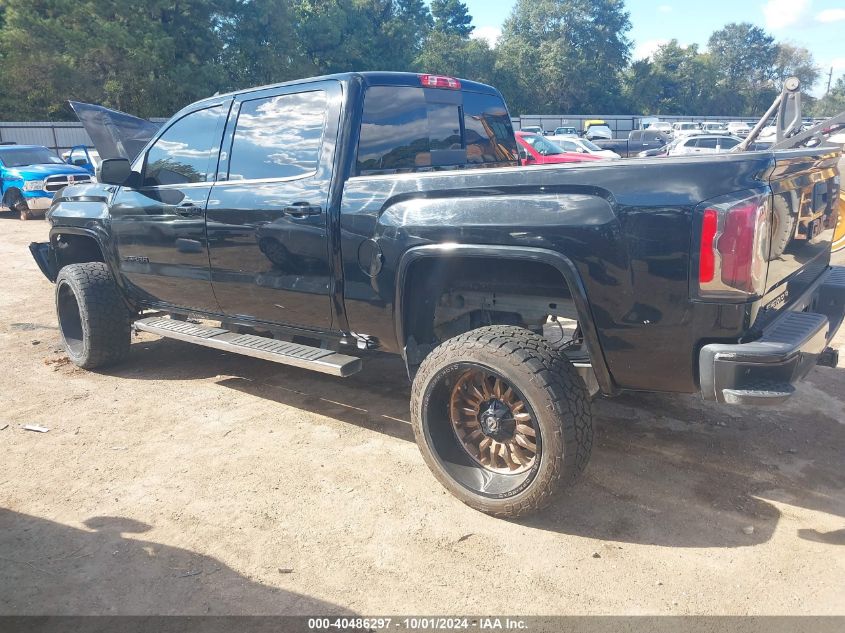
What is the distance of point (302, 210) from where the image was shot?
3.72 m

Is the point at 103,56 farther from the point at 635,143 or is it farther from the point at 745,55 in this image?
the point at 745,55

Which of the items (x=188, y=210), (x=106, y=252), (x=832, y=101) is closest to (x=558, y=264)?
(x=188, y=210)

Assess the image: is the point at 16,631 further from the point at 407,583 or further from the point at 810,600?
the point at 810,600

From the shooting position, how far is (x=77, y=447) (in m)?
4.09

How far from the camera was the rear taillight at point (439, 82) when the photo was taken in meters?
4.13

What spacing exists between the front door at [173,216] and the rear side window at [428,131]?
1.19m

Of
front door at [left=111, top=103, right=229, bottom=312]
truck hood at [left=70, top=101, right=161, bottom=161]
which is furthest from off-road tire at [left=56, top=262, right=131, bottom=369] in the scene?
truck hood at [left=70, top=101, right=161, bottom=161]

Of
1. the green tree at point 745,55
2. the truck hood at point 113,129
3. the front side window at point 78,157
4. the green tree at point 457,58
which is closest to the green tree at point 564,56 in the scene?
the green tree at point 457,58

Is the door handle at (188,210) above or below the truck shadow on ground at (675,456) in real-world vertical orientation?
above

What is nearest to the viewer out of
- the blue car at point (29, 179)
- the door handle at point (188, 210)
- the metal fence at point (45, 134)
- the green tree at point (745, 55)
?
the door handle at point (188, 210)

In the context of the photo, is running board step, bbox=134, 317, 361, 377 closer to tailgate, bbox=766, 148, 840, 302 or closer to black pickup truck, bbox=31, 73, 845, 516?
black pickup truck, bbox=31, 73, 845, 516

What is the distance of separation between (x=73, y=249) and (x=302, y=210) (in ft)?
10.3

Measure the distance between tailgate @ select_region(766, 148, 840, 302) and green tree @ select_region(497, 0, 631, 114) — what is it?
62.4 metres

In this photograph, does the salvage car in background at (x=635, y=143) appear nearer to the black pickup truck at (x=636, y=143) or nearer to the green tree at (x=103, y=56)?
the black pickup truck at (x=636, y=143)
